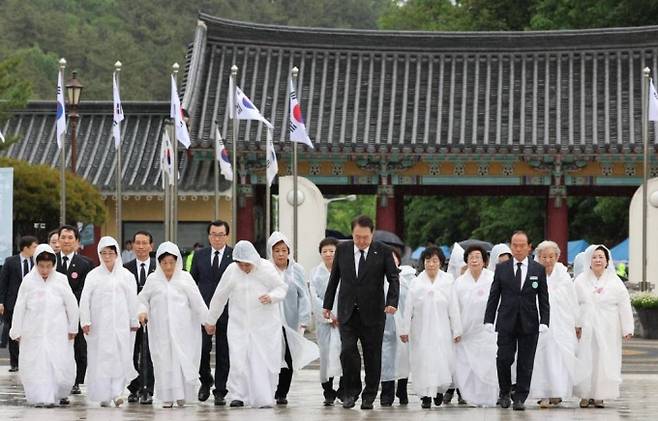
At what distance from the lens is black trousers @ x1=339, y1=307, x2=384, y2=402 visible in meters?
17.0

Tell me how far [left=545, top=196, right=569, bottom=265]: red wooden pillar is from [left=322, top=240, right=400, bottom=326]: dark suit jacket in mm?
21665

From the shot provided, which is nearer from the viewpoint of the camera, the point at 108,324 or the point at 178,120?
the point at 108,324

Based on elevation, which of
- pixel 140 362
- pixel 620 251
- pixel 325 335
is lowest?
pixel 140 362

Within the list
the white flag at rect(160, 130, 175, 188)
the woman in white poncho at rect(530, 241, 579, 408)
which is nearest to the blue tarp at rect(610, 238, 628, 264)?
the white flag at rect(160, 130, 175, 188)

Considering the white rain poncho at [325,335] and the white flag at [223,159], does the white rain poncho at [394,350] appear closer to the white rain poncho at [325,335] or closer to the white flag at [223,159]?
the white rain poncho at [325,335]

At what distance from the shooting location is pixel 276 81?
41250 millimetres

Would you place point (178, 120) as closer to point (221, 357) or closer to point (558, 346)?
point (221, 357)

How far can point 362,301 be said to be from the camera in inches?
672

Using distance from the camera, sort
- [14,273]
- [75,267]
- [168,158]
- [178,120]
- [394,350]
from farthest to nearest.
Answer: [168,158]
[178,120]
[14,273]
[75,267]
[394,350]

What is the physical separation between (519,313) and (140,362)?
398cm

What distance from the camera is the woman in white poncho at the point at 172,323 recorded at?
56.8ft

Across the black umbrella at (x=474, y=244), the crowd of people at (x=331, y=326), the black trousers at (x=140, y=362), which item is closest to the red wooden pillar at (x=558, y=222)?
the black umbrella at (x=474, y=244)

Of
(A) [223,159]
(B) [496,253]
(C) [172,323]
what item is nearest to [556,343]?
(B) [496,253]

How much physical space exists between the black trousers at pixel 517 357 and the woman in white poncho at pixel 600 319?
857 millimetres
